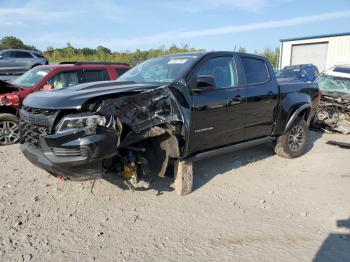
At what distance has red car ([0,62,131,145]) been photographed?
671cm

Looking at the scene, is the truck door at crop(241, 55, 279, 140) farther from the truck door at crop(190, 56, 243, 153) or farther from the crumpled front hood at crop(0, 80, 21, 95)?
the crumpled front hood at crop(0, 80, 21, 95)

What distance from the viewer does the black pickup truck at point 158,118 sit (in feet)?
11.4

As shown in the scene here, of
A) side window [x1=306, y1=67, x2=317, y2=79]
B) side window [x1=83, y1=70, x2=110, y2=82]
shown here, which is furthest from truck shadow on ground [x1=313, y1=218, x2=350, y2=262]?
side window [x1=306, y1=67, x2=317, y2=79]

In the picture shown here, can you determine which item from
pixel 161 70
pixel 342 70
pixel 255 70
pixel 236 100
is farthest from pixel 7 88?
pixel 342 70

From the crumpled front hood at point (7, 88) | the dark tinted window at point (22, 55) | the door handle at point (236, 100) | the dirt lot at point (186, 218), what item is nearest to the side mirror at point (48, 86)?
the crumpled front hood at point (7, 88)

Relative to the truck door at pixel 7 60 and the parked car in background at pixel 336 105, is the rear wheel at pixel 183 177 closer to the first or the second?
the parked car in background at pixel 336 105

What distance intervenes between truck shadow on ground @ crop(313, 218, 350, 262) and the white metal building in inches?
1012

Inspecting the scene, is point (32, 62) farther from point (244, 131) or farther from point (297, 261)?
point (297, 261)

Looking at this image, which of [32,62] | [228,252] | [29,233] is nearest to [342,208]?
[228,252]

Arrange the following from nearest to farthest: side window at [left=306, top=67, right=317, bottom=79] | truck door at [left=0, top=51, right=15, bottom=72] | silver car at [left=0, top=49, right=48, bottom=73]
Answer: truck door at [left=0, top=51, right=15, bottom=72]
silver car at [left=0, top=49, right=48, bottom=73]
side window at [left=306, top=67, right=317, bottom=79]

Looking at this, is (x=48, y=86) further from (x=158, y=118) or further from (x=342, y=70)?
(x=342, y=70)

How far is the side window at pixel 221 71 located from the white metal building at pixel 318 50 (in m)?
24.4

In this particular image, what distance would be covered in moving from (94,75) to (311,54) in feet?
84.3

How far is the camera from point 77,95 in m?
3.67
